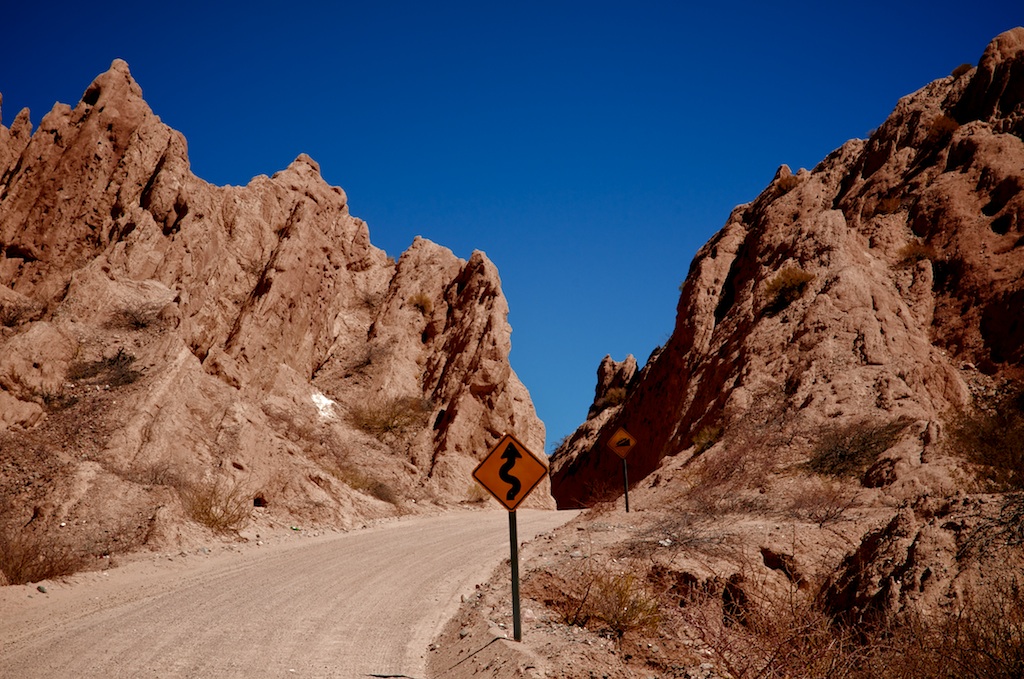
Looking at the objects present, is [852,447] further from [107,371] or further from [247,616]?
[107,371]

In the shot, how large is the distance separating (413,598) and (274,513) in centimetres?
1091

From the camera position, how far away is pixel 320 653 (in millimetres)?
8727

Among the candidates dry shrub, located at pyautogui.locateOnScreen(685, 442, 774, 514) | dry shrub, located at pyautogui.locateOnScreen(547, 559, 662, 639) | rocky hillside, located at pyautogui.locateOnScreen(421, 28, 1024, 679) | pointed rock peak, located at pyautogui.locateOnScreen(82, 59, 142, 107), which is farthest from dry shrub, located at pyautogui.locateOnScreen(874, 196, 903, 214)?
pointed rock peak, located at pyautogui.locateOnScreen(82, 59, 142, 107)

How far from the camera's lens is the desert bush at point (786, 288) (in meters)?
26.8

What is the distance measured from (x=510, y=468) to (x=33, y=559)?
29.1 ft

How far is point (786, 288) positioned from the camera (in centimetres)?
2712

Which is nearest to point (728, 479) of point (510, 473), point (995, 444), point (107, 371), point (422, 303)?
point (995, 444)

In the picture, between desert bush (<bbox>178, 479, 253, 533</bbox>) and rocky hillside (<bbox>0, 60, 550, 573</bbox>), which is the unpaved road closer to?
desert bush (<bbox>178, 479, 253, 533</bbox>)

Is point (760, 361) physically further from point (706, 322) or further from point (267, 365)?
point (267, 365)

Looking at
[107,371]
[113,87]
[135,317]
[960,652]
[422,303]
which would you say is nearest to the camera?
[960,652]

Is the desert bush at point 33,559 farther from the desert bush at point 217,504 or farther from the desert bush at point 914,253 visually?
the desert bush at point 914,253

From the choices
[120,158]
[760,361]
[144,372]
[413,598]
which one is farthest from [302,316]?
[413,598]

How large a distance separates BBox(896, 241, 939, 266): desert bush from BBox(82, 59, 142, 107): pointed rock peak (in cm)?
3376

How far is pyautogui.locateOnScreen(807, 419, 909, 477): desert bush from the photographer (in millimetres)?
17953
